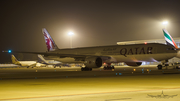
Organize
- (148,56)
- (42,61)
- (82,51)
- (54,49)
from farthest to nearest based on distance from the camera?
(42,61) < (54,49) < (82,51) < (148,56)

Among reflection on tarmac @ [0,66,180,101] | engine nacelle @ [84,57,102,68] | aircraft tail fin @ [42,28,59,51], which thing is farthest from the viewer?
aircraft tail fin @ [42,28,59,51]

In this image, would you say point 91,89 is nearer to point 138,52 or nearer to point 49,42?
point 138,52

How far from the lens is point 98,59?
37094 mm

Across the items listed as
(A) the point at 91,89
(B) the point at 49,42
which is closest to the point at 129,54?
(B) the point at 49,42

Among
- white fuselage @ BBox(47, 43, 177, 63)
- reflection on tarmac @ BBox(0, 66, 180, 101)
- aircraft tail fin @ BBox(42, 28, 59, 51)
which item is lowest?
reflection on tarmac @ BBox(0, 66, 180, 101)

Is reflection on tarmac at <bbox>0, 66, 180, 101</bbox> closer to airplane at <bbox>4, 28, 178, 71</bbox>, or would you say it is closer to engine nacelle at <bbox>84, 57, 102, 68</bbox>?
airplane at <bbox>4, 28, 178, 71</bbox>

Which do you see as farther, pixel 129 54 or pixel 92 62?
pixel 129 54

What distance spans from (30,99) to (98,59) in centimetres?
2765

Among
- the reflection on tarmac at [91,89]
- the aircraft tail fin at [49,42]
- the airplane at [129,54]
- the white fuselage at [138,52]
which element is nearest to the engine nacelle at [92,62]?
the airplane at [129,54]

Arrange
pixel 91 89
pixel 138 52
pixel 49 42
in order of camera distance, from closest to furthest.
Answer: pixel 91 89 < pixel 138 52 < pixel 49 42

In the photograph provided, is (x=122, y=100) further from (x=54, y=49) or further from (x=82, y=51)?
(x=54, y=49)

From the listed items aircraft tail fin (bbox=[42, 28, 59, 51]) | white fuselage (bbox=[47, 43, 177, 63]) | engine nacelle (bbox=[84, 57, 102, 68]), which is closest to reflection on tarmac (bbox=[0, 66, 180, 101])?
white fuselage (bbox=[47, 43, 177, 63])

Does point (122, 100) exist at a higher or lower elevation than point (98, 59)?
lower

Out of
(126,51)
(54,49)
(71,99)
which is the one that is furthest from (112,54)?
(71,99)
